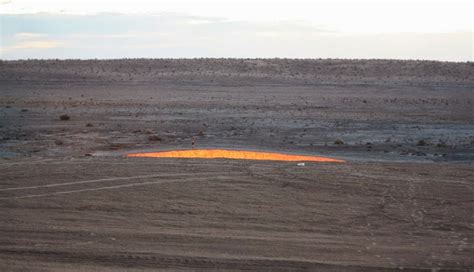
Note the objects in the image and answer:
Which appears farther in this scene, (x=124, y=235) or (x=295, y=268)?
(x=124, y=235)

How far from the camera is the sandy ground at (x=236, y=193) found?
10.2 metres

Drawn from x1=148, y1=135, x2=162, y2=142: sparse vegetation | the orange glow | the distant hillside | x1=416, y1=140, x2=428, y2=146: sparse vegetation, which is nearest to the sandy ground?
x1=416, y1=140, x2=428, y2=146: sparse vegetation

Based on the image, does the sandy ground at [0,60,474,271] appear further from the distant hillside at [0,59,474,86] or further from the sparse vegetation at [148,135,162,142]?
the distant hillside at [0,59,474,86]

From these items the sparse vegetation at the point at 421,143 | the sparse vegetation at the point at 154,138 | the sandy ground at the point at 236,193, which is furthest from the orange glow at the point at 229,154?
the sparse vegetation at the point at 421,143

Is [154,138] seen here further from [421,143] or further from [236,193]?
[236,193]

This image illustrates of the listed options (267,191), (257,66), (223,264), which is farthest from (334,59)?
(223,264)

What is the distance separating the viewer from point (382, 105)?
3875cm

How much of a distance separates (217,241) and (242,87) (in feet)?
125

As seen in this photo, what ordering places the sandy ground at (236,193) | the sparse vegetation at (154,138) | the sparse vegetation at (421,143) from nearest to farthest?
the sandy ground at (236,193) → the sparse vegetation at (421,143) → the sparse vegetation at (154,138)

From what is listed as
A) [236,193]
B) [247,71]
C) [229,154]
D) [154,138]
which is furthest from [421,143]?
[247,71]

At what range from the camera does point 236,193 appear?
555 inches

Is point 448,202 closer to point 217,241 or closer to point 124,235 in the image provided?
point 217,241

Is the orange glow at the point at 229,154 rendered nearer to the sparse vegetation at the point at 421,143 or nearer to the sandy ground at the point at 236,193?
the sandy ground at the point at 236,193

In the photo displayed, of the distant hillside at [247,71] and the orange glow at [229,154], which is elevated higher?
the distant hillside at [247,71]
